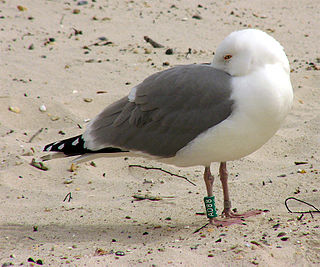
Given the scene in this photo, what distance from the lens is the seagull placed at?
389 cm

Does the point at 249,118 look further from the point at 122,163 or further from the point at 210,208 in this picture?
the point at 122,163

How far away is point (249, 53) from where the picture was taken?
3982 mm

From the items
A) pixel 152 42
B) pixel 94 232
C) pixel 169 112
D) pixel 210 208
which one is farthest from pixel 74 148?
pixel 152 42

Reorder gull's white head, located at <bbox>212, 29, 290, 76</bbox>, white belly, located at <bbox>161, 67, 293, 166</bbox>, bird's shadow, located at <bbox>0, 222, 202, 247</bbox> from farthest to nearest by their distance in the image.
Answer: bird's shadow, located at <bbox>0, 222, 202, 247</bbox>
gull's white head, located at <bbox>212, 29, 290, 76</bbox>
white belly, located at <bbox>161, 67, 293, 166</bbox>

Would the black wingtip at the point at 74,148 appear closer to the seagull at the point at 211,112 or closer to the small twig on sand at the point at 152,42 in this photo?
the seagull at the point at 211,112

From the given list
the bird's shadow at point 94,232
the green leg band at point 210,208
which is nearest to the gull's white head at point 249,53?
the green leg band at point 210,208

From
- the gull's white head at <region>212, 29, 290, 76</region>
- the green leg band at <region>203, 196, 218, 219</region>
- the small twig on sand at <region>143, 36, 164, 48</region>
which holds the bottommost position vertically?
the small twig on sand at <region>143, 36, 164, 48</region>

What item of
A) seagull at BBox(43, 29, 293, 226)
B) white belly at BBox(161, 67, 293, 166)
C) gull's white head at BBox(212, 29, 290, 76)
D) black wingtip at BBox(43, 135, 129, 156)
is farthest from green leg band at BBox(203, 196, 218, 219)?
gull's white head at BBox(212, 29, 290, 76)

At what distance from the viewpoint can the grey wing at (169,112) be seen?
4.04m

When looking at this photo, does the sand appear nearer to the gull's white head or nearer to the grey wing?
the grey wing

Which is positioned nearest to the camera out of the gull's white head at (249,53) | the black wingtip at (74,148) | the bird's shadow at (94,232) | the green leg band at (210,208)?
the gull's white head at (249,53)

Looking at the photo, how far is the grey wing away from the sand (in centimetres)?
64

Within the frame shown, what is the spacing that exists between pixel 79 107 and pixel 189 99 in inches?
115

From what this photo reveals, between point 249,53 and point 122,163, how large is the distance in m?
2.18
